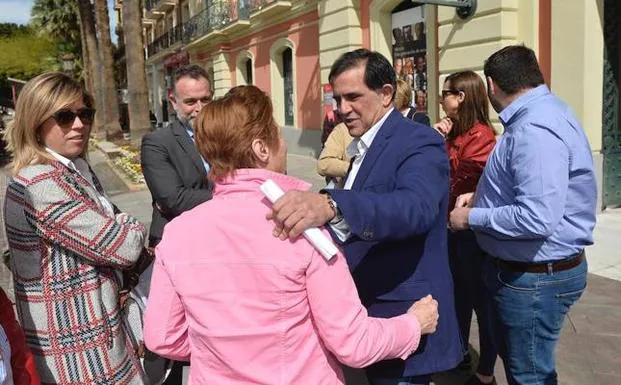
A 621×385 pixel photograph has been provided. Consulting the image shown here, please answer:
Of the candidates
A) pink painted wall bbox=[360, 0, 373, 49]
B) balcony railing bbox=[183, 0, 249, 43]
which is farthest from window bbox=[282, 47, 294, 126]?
pink painted wall bbox=[360, 0, 373, 49]

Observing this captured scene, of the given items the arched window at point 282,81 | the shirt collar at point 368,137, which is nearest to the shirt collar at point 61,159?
the shirt collar at point 368,137

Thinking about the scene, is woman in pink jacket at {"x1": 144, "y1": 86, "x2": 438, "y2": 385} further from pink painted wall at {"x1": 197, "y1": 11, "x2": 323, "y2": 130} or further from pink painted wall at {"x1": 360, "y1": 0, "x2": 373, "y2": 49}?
pink painted wall at {"x1": 197, "y1": 11, "x2": 323, "y2": 130}

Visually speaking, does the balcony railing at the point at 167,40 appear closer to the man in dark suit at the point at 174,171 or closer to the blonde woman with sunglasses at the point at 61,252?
the man in dark suit at the point at 174,171

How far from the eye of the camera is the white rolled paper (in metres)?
1.37

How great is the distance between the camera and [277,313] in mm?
1436

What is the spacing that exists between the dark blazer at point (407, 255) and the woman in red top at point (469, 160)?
1.32 meters

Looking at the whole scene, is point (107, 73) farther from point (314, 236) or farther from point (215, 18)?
point (314, 236)

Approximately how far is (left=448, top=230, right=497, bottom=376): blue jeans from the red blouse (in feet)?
0.83

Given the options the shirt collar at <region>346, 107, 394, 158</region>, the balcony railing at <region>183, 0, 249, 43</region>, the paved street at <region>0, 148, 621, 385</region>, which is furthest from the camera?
the balcony railing at <region>183, 0, 249, 43</region>

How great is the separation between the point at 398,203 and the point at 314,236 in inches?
11.7

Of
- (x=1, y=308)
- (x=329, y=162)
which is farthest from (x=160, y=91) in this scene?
(x=1, y=308)

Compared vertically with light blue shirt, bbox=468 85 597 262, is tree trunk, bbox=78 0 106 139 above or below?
above

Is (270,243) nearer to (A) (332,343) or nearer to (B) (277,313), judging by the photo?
(B) (277,313)

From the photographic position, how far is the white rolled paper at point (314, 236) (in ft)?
4.50
